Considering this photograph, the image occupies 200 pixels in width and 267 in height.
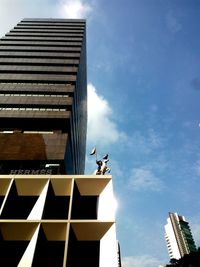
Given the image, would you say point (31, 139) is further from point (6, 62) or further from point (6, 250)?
point (6, 62)

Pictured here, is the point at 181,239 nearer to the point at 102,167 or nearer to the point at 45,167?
the point at 45,167

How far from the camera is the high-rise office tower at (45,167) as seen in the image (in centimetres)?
1177

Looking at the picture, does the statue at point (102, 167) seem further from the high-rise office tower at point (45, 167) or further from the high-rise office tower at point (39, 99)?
the high-rise office tower at point (39, 99)

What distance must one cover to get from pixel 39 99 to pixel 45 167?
13.3 m

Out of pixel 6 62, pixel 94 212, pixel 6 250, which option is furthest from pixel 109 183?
pixel 6 62

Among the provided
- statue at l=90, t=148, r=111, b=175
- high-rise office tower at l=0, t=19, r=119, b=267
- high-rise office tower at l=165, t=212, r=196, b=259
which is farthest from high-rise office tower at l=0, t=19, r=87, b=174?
high-rise office tower at l=165, t=212, r=196, b=259

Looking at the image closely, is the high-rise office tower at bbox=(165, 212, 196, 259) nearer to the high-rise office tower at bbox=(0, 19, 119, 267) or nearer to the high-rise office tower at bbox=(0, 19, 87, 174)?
the high-rise office tower at bbox=(0, 19, 119, 267)

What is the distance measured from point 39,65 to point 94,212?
37016 mm

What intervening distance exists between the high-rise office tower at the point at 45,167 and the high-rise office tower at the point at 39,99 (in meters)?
0.11

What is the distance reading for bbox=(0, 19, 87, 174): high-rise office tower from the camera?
92.2 feet

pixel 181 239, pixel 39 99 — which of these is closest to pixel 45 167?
pixel 39 99

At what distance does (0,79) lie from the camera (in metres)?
41.5

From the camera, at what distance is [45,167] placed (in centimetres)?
2741

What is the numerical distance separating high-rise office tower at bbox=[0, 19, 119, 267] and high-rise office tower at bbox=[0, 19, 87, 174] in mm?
110
